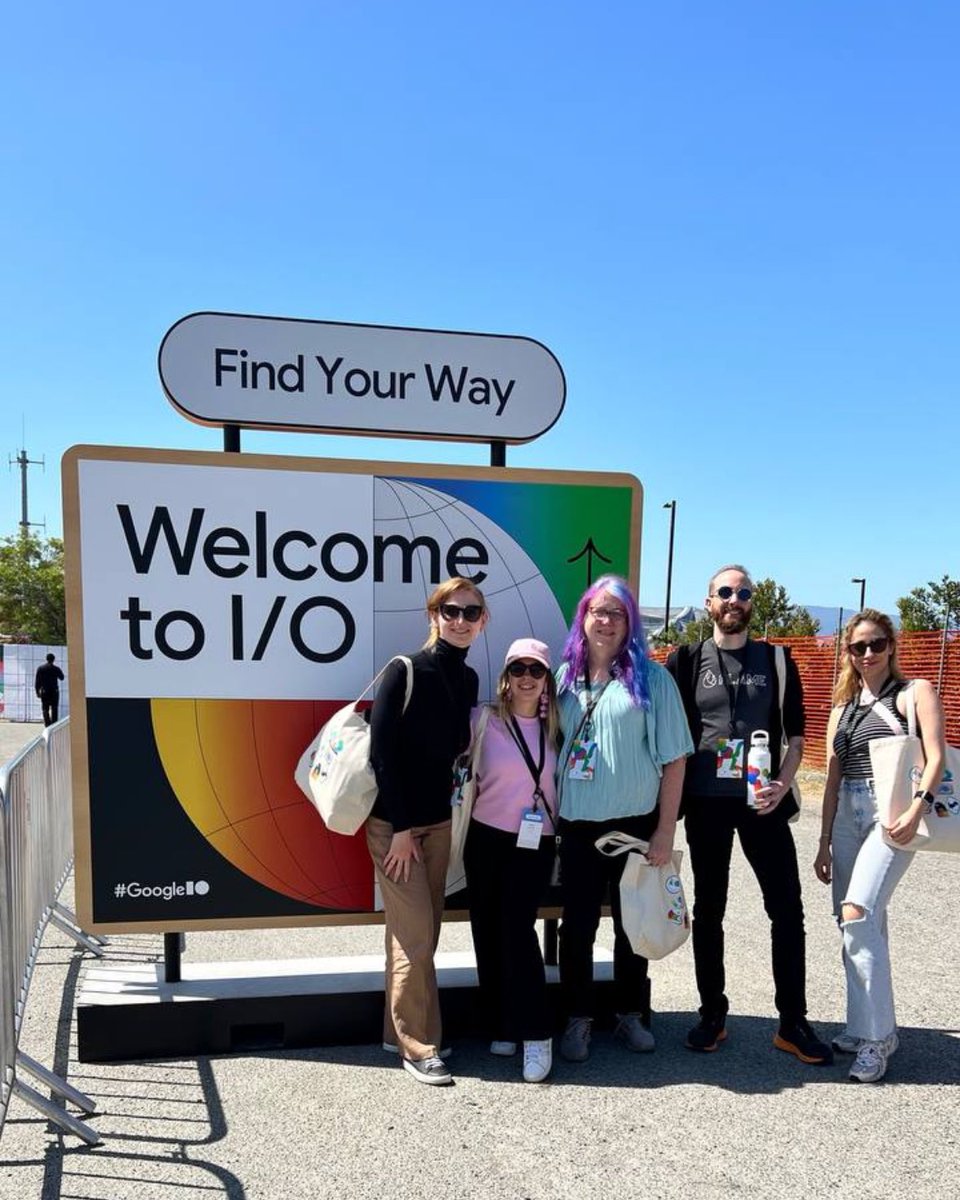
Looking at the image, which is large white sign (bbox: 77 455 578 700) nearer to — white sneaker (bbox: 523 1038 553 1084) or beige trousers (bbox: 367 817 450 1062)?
beige trousers (bbox: 367 817 450 1062)

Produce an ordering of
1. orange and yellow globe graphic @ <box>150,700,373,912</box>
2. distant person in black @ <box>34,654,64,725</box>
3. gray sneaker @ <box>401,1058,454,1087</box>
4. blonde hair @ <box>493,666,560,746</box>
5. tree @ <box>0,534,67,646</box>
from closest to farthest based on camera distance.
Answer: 1. gray sneaker @ <box>401,1058,454,1087</box>
2. blonde hair @ <box>493,666,560,746</box>
3. orange and yellow globe graphic @ <box>150,700,373,912</box>
4. distant person in black @ <box>34,654,64,725</box>
5. tree @ <box>0,534,67,646</box>

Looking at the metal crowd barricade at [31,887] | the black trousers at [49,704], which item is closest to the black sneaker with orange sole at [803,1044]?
the metal crowd barricade at [31,887]

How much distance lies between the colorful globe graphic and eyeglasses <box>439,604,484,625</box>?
541mm

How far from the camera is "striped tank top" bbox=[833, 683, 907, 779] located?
3.80 m

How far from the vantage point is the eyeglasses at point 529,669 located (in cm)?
373

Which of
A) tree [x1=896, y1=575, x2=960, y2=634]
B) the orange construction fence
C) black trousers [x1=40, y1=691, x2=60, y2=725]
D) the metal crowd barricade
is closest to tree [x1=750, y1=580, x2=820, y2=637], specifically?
tree [x1=896, y1=575, x2=960, y2=634]

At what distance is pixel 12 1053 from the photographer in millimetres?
3076

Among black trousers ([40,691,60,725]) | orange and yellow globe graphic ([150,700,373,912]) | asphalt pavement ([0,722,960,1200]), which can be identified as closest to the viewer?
asphalt pavement ([0,722,960,1200])

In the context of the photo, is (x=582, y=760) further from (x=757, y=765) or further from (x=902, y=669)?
(x=902, y=669)

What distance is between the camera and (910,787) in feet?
12.0

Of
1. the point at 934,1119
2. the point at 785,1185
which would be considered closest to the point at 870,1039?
the point at 934,1119

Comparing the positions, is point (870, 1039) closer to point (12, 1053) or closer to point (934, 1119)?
point (934, 1119)

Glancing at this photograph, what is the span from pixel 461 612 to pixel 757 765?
1343 millimetres

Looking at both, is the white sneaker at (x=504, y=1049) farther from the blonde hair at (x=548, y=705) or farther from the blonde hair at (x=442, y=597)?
the blonde hair at (x=442, y=597)
